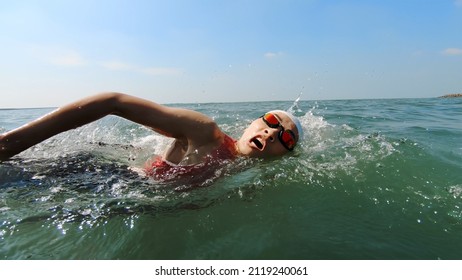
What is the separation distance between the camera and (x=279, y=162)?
4348 mm

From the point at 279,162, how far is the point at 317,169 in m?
0.51

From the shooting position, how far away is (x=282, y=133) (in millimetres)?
4531

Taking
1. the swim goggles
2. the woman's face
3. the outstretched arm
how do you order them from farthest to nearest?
the swim goggles < the woman's face < the outstretched arm

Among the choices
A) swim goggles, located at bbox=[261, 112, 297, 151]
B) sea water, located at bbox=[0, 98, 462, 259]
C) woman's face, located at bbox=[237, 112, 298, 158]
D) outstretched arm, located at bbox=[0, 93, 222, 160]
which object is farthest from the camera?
swim goggles, located at bbox=[261, 112, 297, 151]

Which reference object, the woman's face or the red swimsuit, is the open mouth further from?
the red swimsuit

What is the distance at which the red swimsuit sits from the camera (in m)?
A: 3.76

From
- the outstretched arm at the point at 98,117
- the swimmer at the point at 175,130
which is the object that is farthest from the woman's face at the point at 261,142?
the outstretched arm at the point at 98,117

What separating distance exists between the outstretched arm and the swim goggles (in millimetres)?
1177

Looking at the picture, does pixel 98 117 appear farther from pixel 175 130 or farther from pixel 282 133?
pixel 282 133

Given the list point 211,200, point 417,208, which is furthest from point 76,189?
point 417,208

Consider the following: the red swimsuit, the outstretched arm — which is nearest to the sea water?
the red swimsuit

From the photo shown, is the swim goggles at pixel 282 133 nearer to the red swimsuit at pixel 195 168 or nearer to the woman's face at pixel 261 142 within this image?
the woman's face at pixel 261 142

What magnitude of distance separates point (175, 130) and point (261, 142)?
1288 millimetres
